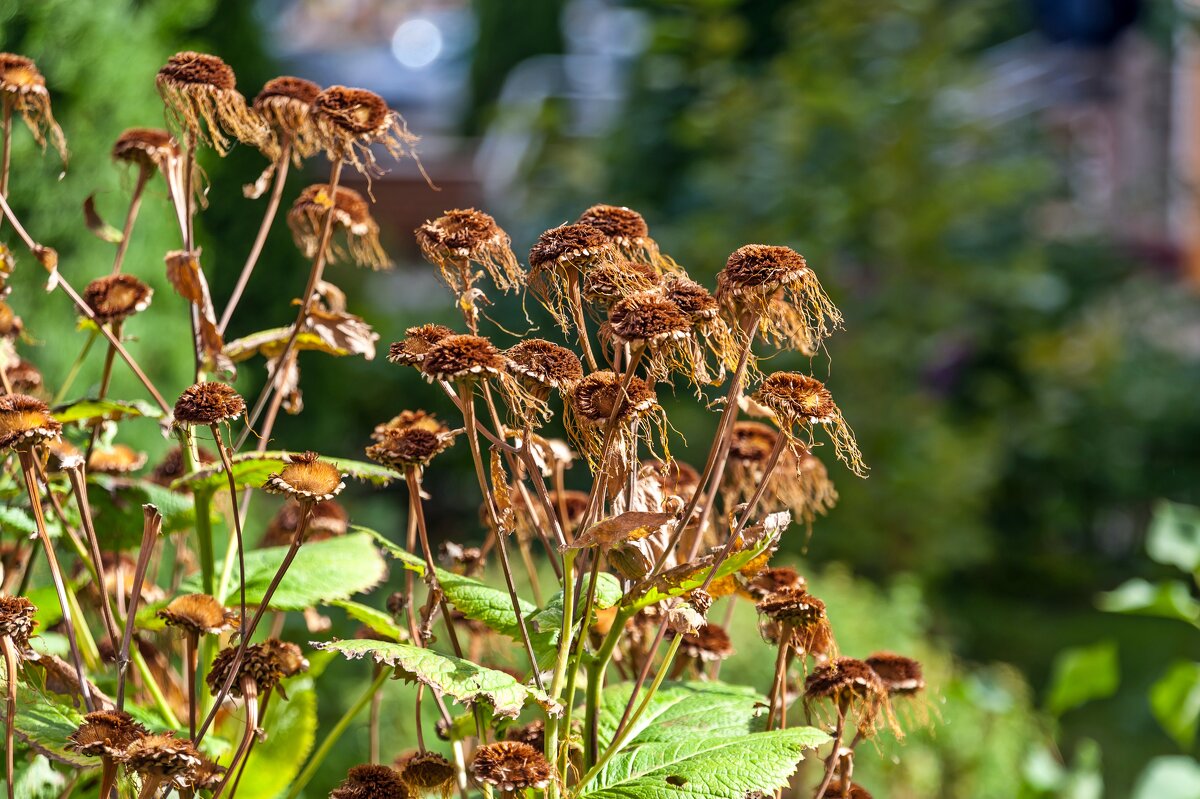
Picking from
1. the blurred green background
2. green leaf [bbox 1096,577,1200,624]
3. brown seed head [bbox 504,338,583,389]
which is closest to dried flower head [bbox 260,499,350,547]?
brown seed head [bbox 504,338,583,389]

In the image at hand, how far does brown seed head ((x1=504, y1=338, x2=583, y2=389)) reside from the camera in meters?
0.80

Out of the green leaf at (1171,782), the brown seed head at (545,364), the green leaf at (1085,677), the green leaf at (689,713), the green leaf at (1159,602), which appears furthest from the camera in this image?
the green leaf at (1085,677)

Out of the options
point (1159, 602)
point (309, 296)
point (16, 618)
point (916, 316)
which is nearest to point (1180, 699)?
point (1159, 602)

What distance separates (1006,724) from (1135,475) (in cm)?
364

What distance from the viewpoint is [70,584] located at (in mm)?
1109

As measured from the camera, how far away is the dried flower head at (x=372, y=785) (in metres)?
0.77

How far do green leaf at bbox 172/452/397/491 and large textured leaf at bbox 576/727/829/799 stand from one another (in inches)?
11.6

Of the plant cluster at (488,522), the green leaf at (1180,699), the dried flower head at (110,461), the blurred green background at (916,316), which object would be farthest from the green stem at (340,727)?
the blurred green background at (916,316)

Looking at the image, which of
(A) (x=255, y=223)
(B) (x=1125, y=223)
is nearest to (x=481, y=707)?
(A) (x=255, y=223)

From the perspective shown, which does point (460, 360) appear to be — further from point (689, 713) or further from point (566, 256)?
point (689, 713)

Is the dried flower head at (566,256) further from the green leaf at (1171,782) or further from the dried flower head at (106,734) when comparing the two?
the green leaf at (1171,782)

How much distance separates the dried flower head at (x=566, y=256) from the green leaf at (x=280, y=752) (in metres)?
0.48

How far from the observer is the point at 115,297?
39.8 inches

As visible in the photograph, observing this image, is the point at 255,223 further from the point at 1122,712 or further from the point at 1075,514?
the point at 1075,514
